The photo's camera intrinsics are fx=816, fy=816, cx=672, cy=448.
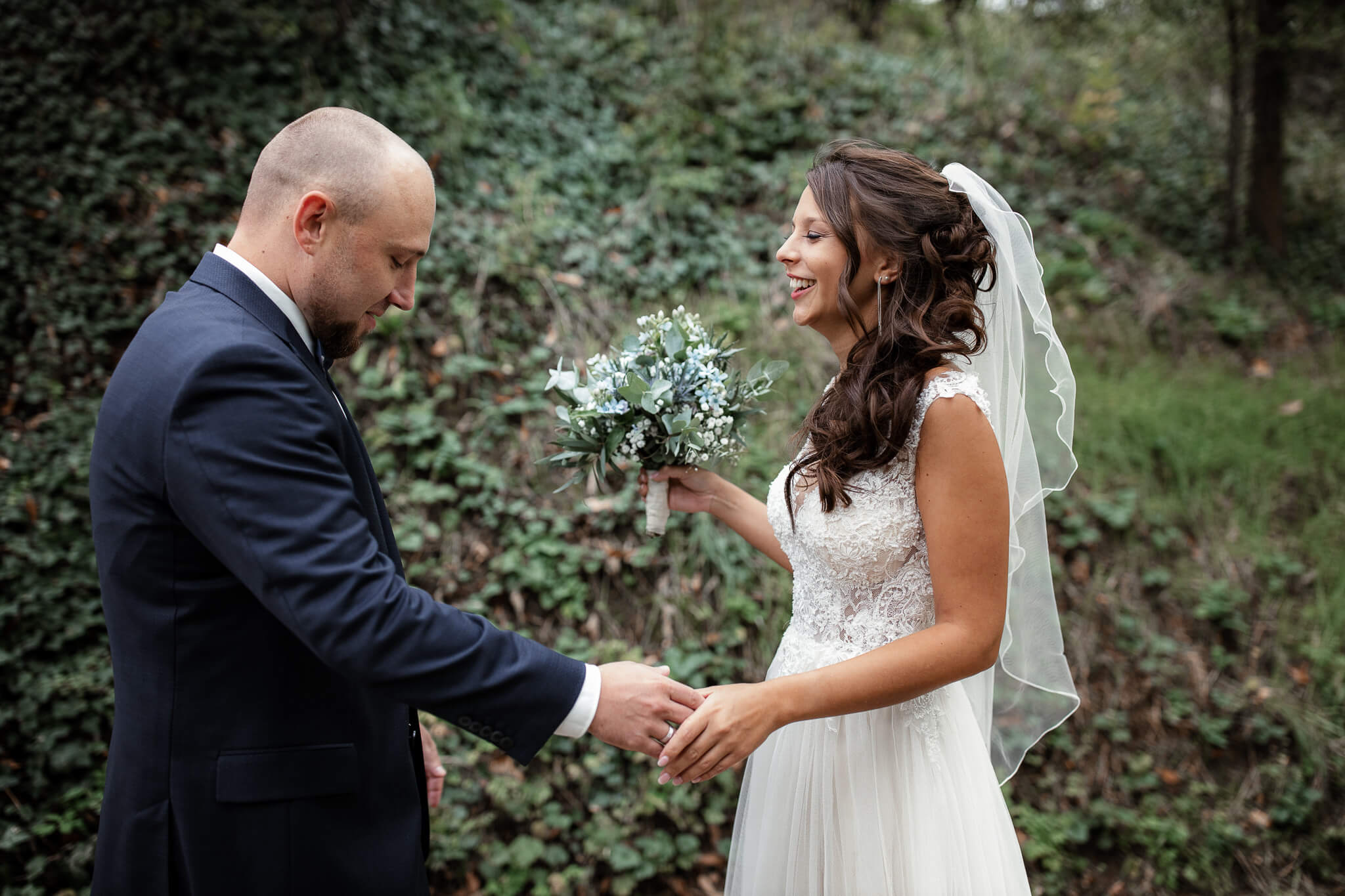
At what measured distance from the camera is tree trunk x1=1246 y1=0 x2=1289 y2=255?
23.2 ft

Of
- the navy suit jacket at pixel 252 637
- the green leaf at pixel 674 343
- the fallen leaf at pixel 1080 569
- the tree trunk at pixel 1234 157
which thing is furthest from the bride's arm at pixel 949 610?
the tree trunk at pixel 1234 157

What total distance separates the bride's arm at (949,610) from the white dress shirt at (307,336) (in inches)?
10.6

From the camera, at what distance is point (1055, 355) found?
8.01ft

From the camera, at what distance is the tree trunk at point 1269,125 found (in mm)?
7078

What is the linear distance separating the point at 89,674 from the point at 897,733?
3791mm

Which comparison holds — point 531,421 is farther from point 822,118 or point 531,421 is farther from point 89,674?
point 822,118

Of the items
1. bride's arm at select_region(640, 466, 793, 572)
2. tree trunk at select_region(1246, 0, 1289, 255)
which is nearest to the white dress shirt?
bride's arm at select_region(640, 466, 793, 572)

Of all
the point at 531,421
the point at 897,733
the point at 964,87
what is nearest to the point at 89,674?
the point at 531,421

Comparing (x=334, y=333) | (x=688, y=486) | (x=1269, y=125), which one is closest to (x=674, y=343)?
(x=688, y=486)

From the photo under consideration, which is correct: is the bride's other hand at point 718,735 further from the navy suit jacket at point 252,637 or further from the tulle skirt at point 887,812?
the tulle skirt at point 887,812

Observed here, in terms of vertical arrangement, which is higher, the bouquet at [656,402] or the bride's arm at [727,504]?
the bouquet at [656,402]

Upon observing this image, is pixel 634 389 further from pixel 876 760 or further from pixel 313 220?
pixel 876 760

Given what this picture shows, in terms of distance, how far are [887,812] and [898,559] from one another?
0.71m

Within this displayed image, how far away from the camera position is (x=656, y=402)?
246cm
